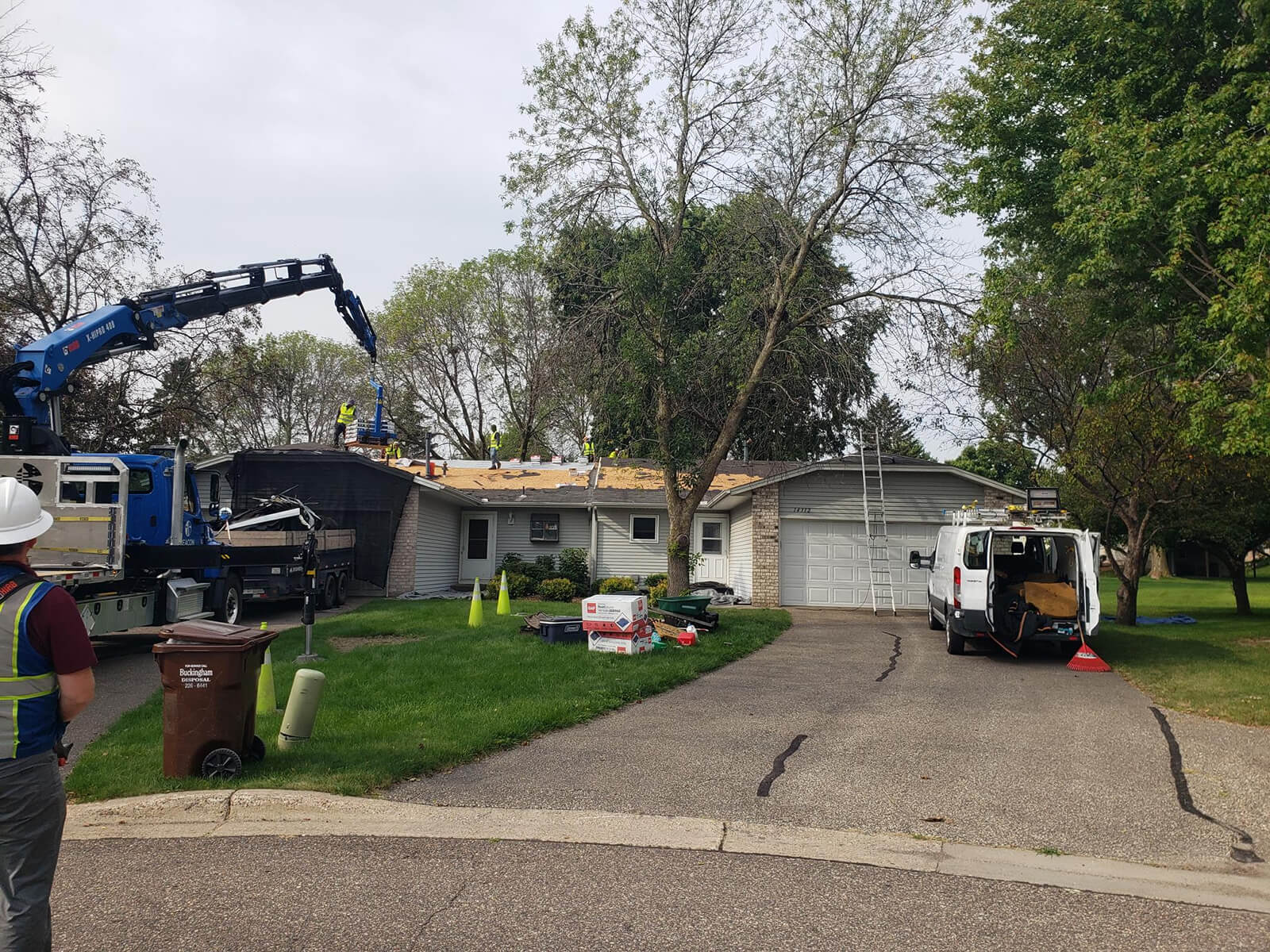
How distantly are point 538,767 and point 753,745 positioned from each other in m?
1.92

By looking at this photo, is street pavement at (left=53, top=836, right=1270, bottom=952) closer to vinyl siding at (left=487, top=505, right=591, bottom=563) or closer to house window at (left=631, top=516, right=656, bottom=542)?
house window at (left=631, top=516, right=656, bottom=542)

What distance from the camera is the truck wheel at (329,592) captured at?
20.2 meters

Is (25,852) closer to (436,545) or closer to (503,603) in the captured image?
(503,603)

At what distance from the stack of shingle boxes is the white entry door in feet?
45.7

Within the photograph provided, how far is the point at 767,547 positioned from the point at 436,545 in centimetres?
882

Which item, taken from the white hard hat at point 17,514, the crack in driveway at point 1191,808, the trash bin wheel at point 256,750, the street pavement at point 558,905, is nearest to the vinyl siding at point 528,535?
the crack in driveway at point 1191,808

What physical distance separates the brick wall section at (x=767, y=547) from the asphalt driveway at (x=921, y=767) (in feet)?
37.3

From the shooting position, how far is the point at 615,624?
530 inches

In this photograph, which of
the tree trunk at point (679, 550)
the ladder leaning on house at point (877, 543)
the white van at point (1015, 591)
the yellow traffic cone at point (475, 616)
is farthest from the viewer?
the ladder leaning on house at point (877, 543)

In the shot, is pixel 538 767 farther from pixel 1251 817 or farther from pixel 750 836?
pixel 1251 817

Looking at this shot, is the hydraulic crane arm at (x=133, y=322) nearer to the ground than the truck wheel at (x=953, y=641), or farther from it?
farther from it

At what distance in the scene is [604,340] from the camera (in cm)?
1964

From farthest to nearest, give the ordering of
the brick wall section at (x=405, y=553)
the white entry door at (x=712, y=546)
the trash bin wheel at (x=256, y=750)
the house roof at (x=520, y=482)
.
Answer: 1. the white entry door at (x=712, y=546)
2. the house roof at (x=520, y=482)
3. the brick wall section at (x=405, y=553)
4. the trash bin wheel at (x=256, y=750)

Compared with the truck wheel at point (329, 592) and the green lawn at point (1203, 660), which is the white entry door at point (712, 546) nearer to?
the green lawn at point (1203, 660)
